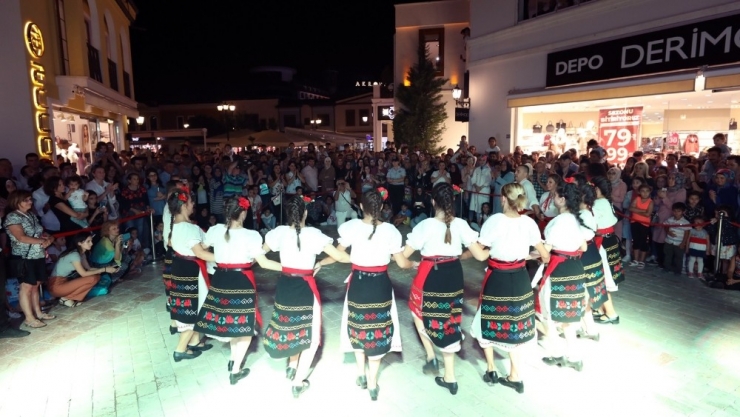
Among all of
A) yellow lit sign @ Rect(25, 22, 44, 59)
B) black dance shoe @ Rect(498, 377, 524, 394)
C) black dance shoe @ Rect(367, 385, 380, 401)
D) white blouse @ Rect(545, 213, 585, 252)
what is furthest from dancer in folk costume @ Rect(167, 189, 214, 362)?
yellow lit sign @ Rect(25, 22, 44, 59)

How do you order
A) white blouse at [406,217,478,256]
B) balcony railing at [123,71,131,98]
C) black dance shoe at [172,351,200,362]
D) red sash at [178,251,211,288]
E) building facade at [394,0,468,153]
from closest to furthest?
white blouse at [406,217,478,256] → red sash at [178,251,211,288] → black dance shoe at [172,351,200,362] → balcony railing at [123,71,131,98] → building facade at [394,0,468,153]

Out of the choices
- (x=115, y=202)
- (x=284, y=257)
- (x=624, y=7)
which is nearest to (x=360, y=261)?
(x=284, y=257)

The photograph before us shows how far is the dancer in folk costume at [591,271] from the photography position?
4664mm

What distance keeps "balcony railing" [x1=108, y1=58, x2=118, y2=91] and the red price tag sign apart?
1467cm

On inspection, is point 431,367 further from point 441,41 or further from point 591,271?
point 441,41

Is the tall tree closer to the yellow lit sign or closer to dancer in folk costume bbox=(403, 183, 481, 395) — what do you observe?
the yellow lit sign

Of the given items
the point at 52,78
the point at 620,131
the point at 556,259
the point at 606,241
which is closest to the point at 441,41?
the point at 620,131

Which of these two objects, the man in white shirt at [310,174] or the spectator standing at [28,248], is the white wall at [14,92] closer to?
the spectator standing at [28,248]

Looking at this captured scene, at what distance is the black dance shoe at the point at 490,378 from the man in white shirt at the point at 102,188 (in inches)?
258

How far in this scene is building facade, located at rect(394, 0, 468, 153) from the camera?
838 inches

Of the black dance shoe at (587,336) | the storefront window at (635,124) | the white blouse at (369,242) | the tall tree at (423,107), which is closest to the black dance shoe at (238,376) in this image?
the white blouse at (369,242)

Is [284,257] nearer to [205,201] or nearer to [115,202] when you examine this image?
[115,202]

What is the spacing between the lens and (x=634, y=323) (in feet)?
18.4

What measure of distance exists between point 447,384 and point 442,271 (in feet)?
3.35
